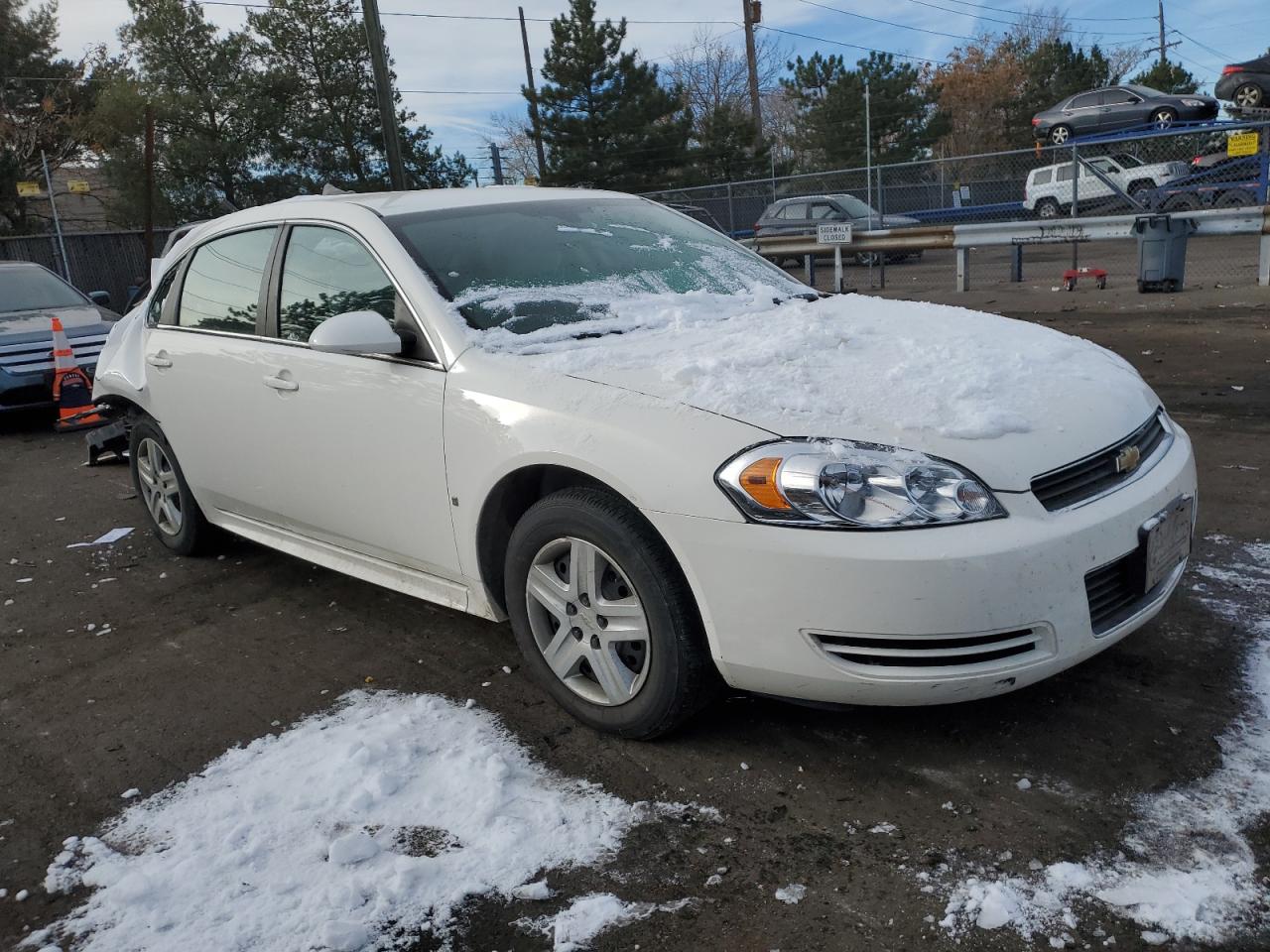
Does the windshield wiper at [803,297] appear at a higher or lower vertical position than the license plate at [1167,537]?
higher

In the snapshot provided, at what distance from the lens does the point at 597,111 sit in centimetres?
3631

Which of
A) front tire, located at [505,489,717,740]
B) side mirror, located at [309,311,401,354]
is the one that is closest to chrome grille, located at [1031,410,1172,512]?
front tire, located at [505,489,717,740]

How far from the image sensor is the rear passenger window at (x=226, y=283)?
4059 mm

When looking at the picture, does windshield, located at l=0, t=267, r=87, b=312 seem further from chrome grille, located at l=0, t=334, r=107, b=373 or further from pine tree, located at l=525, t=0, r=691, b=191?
pine tree, located at l=525, t=0, r=691, b=191

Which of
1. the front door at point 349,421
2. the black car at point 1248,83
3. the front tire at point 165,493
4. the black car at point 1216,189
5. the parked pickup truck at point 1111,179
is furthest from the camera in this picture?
the black car at point 1248,83

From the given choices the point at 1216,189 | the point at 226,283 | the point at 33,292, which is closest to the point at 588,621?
the point at 226,283

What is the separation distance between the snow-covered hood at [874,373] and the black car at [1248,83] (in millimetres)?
21252

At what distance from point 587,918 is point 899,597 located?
3.27 feet

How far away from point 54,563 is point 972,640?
182 inches

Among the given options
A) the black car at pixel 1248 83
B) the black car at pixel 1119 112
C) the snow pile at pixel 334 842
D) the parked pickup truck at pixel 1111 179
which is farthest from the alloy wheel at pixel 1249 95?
the snow pile at pixel 334 842

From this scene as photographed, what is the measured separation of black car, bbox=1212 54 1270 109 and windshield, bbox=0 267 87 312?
70.3 feet

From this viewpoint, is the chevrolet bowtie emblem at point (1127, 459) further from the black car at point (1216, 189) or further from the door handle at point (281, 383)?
the black car at point (1216, 189)

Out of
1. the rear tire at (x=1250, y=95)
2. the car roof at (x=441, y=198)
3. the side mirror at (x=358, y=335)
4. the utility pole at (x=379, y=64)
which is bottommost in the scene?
the side mirror at (x=358, y=335)

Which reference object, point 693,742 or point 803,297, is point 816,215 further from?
point 693,742
